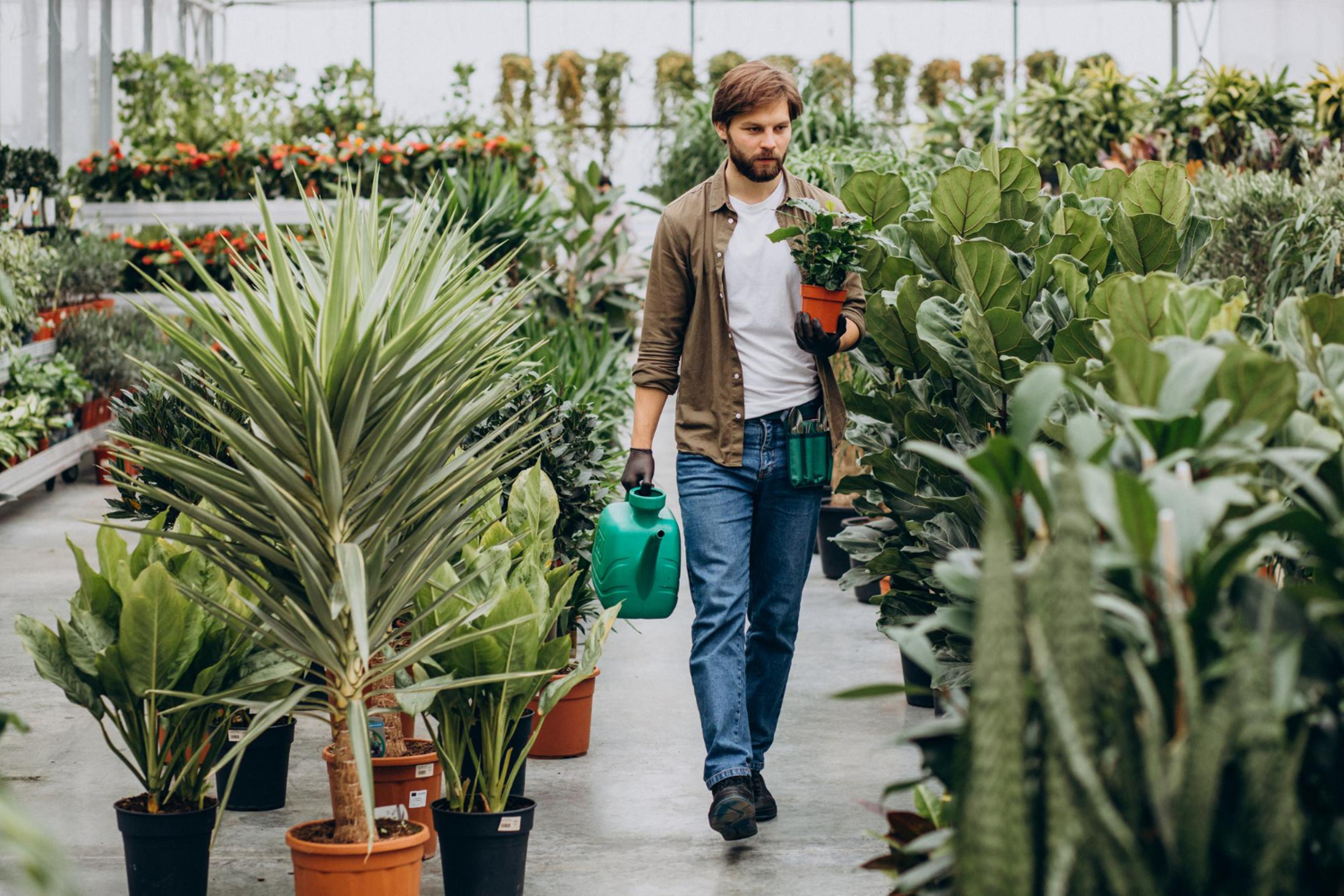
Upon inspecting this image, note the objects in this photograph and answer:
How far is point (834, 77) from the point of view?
13.9 meters

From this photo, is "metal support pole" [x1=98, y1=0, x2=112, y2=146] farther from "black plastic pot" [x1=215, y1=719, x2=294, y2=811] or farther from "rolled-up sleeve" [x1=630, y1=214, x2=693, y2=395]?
"rolled-up sleeve" [x1=630, y1=214, x2=693, y2=395]

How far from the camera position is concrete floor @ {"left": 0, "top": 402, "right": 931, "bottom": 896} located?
2797 mm

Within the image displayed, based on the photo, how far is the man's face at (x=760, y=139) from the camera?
9.48ft

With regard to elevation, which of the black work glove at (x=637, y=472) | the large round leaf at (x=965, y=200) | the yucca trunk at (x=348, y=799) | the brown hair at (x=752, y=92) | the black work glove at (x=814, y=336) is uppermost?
the brown hair at (x=752, y=92)

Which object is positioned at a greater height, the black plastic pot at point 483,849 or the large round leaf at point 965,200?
the large round leaf at point 965,200

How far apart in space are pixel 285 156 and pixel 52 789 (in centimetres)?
552

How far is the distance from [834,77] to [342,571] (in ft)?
40.9

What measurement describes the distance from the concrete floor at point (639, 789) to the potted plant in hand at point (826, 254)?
0.79 metres

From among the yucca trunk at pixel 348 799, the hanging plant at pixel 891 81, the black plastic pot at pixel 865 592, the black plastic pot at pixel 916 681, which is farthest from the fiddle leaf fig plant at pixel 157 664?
the hanging plant at pixel 891 81

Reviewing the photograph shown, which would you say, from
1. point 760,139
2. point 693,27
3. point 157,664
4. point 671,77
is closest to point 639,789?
point 157,664

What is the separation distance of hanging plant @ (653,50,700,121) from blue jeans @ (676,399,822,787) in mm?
12366

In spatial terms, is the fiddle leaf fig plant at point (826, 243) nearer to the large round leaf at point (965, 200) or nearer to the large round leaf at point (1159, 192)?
the large round leaf at point (965, 200)

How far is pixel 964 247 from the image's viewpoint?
251cm

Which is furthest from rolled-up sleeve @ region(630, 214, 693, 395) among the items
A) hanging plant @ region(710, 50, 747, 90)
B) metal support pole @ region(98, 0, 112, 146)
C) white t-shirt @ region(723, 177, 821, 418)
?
hanging plant @ region(710, 50, 747, 90)
